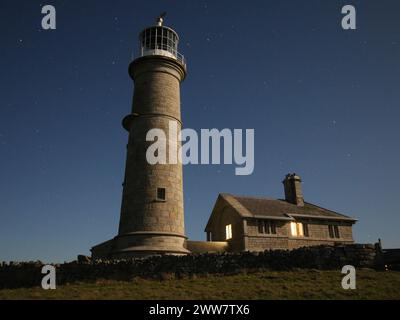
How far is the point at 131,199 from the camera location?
1844cm

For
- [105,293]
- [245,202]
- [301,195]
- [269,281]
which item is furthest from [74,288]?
[301,195]

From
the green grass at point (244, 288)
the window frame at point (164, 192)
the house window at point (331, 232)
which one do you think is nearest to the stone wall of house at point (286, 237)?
the house window at point (331, 232)

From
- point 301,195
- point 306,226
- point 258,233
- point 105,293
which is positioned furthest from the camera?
point 301,195

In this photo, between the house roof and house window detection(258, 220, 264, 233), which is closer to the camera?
house window detection(258, 220, 264, 233)

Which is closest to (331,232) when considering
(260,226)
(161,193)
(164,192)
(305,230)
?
(305,230)

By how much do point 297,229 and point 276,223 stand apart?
2.31 meters

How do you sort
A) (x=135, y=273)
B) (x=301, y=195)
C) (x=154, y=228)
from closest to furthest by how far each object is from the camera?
(x=135, y=273) → (x=154, y=228) → (x=301, y=195)

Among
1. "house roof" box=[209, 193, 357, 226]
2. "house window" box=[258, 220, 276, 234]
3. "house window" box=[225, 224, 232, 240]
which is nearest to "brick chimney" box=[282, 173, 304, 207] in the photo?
"house roof" box=[209, 193, 357, 226]

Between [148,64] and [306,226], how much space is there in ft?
58.8

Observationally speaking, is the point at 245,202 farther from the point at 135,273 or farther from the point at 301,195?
the point at 135,273

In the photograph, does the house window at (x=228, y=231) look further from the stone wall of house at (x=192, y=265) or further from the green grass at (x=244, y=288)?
the green grass at (x=244, y=288)

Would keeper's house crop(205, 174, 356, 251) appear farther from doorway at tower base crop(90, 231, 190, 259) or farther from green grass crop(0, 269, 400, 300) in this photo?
green grass crop(0, 269, 400, 300)

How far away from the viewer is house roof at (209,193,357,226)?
25.6 metres
